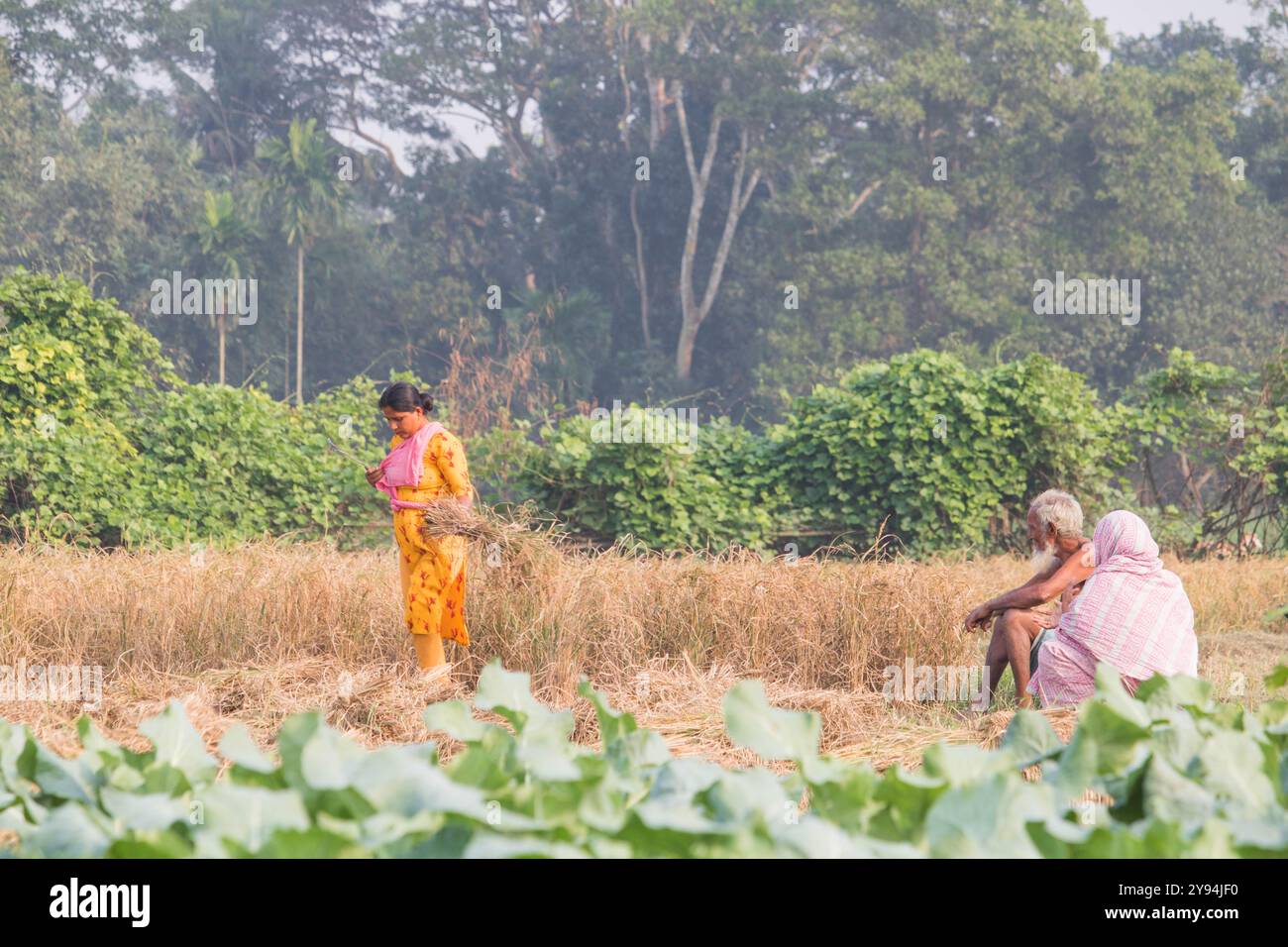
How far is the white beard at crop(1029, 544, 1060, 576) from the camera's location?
5168 mm

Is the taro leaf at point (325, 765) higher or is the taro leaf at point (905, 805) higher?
the taro leaf at point (325, 765)

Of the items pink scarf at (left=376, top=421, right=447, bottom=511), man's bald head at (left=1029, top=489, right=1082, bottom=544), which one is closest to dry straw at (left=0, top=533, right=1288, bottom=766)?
pink scarf at (left=376, top=421, right=447, bottom=511)

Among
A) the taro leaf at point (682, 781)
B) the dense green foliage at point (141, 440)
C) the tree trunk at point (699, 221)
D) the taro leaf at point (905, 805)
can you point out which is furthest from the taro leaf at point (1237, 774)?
the tree trunk at point (699, 221)

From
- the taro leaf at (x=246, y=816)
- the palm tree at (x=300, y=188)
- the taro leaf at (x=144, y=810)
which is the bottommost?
the taro leaf at (x=144, y=810)

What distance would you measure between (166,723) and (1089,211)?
78.0ft

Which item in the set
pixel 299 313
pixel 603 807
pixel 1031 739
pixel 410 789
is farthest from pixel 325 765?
pixel 299 313

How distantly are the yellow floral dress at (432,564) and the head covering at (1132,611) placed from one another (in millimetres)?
2297

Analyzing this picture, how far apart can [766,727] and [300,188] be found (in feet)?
88.0

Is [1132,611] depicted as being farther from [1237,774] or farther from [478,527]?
[1237,774]

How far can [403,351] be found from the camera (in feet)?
89.3

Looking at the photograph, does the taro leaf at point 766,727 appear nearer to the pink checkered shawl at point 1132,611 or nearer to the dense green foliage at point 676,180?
the pink checkered shawl at point 1132,611

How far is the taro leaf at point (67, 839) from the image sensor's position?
61.4 inches
